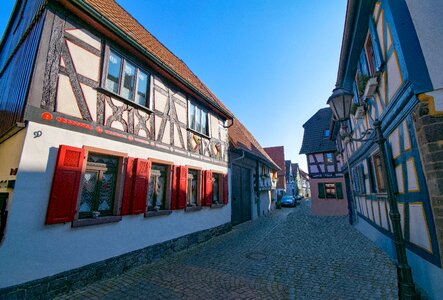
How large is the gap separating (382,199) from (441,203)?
3088mm

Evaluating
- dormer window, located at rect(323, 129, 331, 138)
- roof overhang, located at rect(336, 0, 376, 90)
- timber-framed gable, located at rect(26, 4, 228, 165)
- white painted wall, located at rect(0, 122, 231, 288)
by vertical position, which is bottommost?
white painted wall, located at rect(0, 122, 231, 288)

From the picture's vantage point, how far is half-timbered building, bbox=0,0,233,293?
139 inches

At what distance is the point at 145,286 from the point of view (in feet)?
13.4

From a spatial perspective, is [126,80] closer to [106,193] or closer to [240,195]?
[106,193]

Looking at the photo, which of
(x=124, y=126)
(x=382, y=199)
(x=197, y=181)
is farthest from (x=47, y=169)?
(x=382, y=199)

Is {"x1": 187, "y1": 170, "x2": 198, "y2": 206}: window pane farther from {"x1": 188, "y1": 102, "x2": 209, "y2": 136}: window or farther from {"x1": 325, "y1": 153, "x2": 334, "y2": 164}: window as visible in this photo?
{"x1": 325, "y1": 153, "x2": 334, "y2": 164}: window

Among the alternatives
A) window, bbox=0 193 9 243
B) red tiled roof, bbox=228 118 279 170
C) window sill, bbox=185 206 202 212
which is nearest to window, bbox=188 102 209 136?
red tiled roof, bbox=228 118 279 170

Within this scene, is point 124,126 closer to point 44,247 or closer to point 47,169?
point 47,169

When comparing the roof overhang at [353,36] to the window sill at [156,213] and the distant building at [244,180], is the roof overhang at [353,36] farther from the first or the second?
the distant building at [244,180]

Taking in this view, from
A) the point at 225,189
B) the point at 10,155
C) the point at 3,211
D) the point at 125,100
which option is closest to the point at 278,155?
the point at 225,189

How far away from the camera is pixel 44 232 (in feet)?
11.8

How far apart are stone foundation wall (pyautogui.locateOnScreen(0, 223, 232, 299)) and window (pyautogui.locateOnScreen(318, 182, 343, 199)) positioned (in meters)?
13.6

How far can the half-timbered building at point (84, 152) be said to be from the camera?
354 centimetres

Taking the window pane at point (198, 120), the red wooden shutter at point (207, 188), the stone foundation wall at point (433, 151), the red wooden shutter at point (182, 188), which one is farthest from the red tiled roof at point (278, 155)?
the stone foundation wall at point (433, 151)
